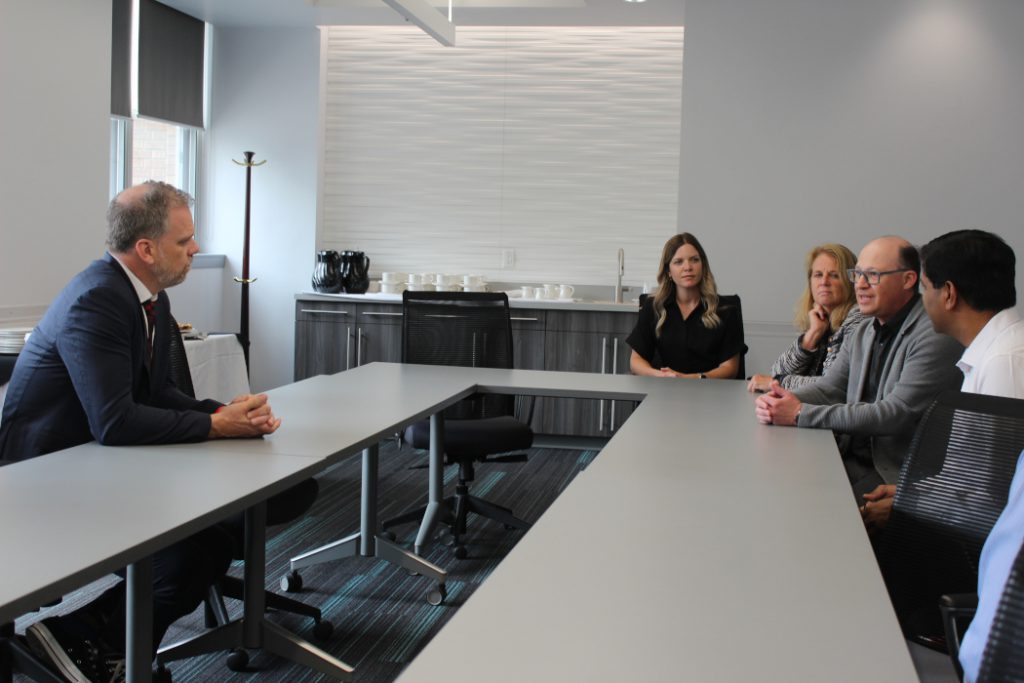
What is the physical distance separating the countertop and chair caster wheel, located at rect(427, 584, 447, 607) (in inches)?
112

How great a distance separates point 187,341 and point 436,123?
9.03 ft

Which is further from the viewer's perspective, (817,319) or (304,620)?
(817,319)

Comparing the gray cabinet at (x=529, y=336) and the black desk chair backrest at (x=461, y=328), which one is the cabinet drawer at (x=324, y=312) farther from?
the black desk chair backrest at (x=461, y=328)

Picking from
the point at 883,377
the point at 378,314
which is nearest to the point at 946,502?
the point at 883,377

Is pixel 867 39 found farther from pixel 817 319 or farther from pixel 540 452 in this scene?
pixel 540 452

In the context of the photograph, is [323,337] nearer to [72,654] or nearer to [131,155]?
[131,155]

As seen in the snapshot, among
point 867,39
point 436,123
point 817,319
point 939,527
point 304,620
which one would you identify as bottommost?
point 304,620

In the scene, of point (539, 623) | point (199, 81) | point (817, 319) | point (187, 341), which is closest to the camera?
point (539, 623)

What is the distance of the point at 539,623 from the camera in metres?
1.44

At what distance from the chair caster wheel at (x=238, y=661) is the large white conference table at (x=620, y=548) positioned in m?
0.72

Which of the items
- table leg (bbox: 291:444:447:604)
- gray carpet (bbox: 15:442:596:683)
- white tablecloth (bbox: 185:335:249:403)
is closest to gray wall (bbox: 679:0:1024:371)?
gray carpet (bbox: 15:442:596:683)

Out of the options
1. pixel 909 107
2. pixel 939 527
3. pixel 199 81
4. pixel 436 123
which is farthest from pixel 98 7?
pixel 939 527

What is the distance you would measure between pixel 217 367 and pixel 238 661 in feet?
8.91

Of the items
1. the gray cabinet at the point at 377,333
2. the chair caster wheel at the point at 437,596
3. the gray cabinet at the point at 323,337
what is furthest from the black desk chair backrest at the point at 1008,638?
the gray cabinet at the point at 323,337
